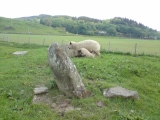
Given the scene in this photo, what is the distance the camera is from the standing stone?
7.37 meters

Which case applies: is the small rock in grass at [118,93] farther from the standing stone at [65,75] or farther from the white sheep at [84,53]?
the white sheep at [84,53]

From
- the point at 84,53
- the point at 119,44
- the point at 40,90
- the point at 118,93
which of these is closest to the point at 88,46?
the point at 84,53

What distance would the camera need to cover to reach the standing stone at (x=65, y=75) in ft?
24.2

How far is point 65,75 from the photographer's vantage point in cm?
738

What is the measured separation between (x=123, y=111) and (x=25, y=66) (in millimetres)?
7563

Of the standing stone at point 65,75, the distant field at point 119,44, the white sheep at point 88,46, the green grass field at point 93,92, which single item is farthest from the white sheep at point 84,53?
the standing stone at point 65,75

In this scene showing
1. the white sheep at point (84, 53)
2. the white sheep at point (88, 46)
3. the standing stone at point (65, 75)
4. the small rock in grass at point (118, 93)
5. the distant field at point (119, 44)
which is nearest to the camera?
the standing stone at point (65, 75)

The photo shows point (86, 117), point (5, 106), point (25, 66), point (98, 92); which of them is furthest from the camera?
point (25, 66)

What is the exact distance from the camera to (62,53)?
7656mm

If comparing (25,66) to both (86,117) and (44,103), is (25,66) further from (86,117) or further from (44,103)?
(86,117)

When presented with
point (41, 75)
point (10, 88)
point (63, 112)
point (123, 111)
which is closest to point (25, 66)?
point (41, 75)

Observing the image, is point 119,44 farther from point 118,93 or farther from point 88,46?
point 118,93

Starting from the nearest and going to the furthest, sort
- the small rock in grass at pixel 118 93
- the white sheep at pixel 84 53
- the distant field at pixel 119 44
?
the small rock in grass at pixel 118 93 → the white sheep at pixel 84 53 → the distant field at pixel 119 44

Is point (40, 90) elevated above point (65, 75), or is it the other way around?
point (65, 75)
